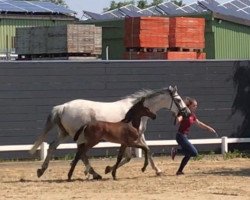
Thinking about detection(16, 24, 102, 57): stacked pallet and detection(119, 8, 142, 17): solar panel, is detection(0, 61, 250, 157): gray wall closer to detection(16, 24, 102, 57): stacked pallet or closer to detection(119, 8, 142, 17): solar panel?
detection(16, 24, 102, 57): stacked pallet

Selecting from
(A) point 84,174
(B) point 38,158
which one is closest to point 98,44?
(B) point 38,158

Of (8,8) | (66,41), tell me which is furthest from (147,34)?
(8,8)

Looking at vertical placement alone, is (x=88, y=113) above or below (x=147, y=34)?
below

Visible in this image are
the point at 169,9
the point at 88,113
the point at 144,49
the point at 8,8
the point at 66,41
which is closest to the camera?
the point at 88,113

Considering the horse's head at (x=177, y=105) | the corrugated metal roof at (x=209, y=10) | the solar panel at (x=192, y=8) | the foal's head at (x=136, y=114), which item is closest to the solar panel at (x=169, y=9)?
the corrugated metal roof at (x=209, y=10)

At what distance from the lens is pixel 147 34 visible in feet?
84.8

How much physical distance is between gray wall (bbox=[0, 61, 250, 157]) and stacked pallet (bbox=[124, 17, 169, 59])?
10.2ft

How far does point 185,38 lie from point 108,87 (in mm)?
5272

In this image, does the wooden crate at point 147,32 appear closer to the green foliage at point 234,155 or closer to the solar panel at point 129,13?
the green foliage at point 234,155

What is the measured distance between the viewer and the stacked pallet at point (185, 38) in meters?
26.2

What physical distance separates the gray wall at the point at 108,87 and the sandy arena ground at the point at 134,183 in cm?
160

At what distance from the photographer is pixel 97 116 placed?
1717 cm

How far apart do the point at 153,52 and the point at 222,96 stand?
3511mm

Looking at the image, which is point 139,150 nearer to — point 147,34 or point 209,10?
point 147,34
